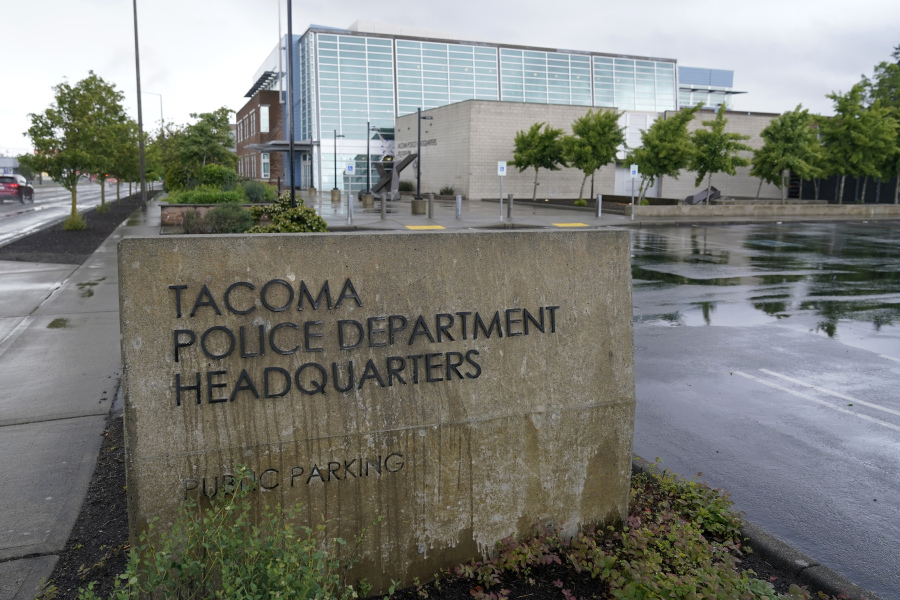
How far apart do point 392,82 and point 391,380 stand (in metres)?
59.9

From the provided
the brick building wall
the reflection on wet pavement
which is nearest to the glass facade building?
the brick building wall

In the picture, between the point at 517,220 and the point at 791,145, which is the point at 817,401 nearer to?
the point at 517,220

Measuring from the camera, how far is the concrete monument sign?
331 centimetres

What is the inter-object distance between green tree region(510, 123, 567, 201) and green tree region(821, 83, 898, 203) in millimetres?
15592

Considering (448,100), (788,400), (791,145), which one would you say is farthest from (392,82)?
(788,400)

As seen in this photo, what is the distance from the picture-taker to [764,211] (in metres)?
35.6

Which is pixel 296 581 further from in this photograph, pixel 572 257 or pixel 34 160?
pixel 34 160

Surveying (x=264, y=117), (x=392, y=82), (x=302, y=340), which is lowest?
(x=302, y=340)

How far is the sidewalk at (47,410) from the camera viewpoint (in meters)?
3.94

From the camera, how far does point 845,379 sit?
7598mm

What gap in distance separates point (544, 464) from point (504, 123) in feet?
158

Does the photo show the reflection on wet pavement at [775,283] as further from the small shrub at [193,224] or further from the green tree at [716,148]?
the small shrub at [193,224]

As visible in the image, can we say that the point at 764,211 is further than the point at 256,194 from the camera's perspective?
Yes

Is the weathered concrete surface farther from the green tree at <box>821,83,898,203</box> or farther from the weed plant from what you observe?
the weed plant
